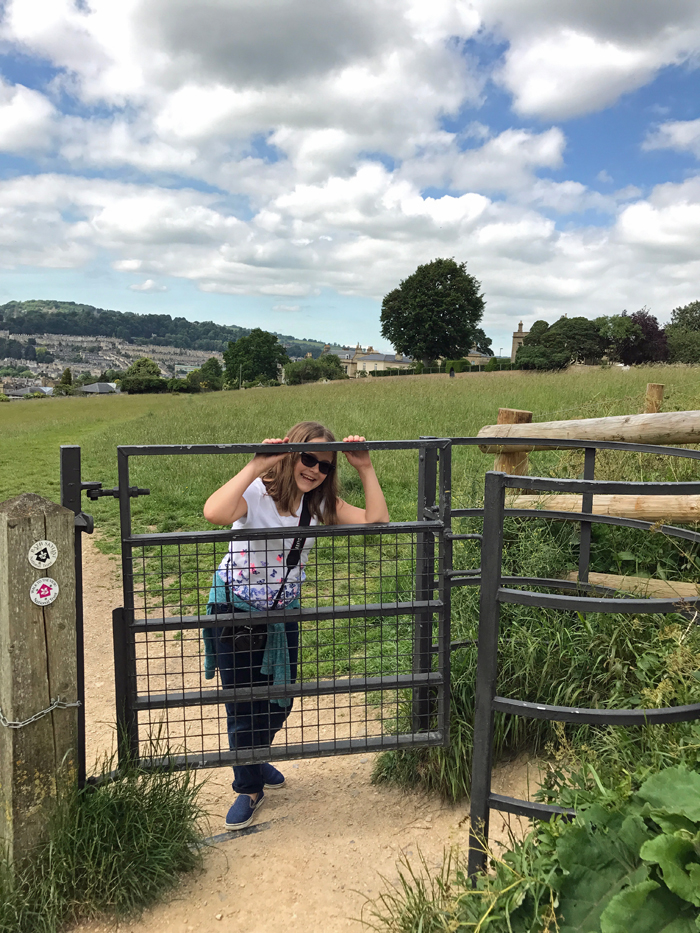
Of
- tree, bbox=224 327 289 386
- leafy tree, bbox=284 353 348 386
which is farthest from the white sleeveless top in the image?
tree, bbox=224 327 289 386

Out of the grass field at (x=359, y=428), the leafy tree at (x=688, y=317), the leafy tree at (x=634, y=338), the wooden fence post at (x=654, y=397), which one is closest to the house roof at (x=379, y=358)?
the leafy tree at (x=688, y=317)

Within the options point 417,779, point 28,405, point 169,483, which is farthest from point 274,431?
point 28,405

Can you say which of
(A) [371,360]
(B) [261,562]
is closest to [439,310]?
(B) [261,562]

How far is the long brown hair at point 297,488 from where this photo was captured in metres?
3.22

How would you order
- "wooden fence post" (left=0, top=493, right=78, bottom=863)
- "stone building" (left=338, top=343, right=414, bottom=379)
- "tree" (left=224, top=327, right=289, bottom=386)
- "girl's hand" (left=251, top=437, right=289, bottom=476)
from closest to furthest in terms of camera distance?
"wooden fence post" (left=0, top=493, right=78, bottom=863)
"girl's hand" (left=251, top=437, right=289, bottom=476)
"tree" (left=224, top=327, right=289, bottom=386)
"stone building" (left=338, top=343, right=414, bottom=379)

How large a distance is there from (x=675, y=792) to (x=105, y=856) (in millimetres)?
2041

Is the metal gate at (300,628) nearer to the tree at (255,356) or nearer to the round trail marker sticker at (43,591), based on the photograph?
the round trail marker sticker at (43,591)

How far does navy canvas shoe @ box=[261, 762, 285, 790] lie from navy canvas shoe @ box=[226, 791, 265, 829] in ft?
1.06

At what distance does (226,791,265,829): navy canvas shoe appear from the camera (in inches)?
135

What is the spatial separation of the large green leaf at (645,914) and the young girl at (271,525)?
1756mm

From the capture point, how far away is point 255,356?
290 feet

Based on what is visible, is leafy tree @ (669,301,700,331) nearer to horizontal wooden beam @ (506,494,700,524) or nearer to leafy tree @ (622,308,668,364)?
leafy tree @ (622,308,668,364)

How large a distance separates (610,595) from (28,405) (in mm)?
43596

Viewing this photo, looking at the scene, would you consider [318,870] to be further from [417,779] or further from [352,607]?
[352,607]
